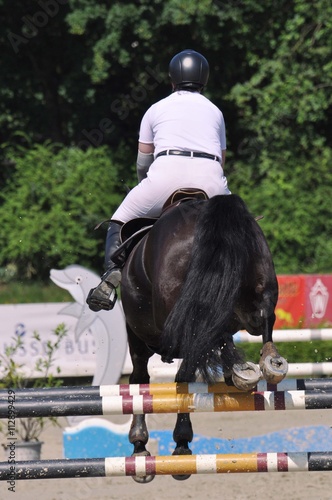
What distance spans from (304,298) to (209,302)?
766cm

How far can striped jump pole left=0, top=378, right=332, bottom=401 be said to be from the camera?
12.7ft

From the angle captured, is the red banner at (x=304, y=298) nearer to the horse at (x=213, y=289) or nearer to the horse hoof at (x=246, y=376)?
the horse at (x=213, y=289)

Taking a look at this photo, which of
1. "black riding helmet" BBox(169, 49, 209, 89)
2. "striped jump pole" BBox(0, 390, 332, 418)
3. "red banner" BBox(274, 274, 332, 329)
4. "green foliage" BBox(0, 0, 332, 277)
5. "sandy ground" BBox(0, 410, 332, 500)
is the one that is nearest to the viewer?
"striped jump pole" BBox(0, 390, 332, 418)

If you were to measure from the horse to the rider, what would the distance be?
0.70 ft

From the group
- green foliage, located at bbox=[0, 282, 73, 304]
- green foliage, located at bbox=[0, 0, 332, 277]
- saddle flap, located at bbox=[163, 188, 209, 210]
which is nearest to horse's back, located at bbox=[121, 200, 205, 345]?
saddle flap, located at bbox=[163, 188, 209, 210]

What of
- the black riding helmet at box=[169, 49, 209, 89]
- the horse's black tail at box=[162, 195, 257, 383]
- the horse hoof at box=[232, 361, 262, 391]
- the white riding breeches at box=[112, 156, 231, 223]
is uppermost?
the black riding helmet at box=[169, 49, 209, 89]

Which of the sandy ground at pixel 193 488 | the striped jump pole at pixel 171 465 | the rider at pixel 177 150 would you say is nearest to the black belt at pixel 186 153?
the rider at pixel 177 150

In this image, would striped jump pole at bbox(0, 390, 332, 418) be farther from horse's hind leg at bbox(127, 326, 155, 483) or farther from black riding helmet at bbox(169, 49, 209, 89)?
black riding helmet at bbox(169, 49, 209, 89)

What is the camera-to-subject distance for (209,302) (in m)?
3.77

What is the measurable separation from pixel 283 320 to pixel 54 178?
6909mm

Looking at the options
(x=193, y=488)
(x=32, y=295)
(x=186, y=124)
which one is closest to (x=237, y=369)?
(x=186, y=124)

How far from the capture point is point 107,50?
16.5 m

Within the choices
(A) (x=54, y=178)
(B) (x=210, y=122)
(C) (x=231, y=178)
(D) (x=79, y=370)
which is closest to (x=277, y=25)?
(C) (x=231, y=178)

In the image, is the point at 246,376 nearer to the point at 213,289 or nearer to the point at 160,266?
the point at 213,289
